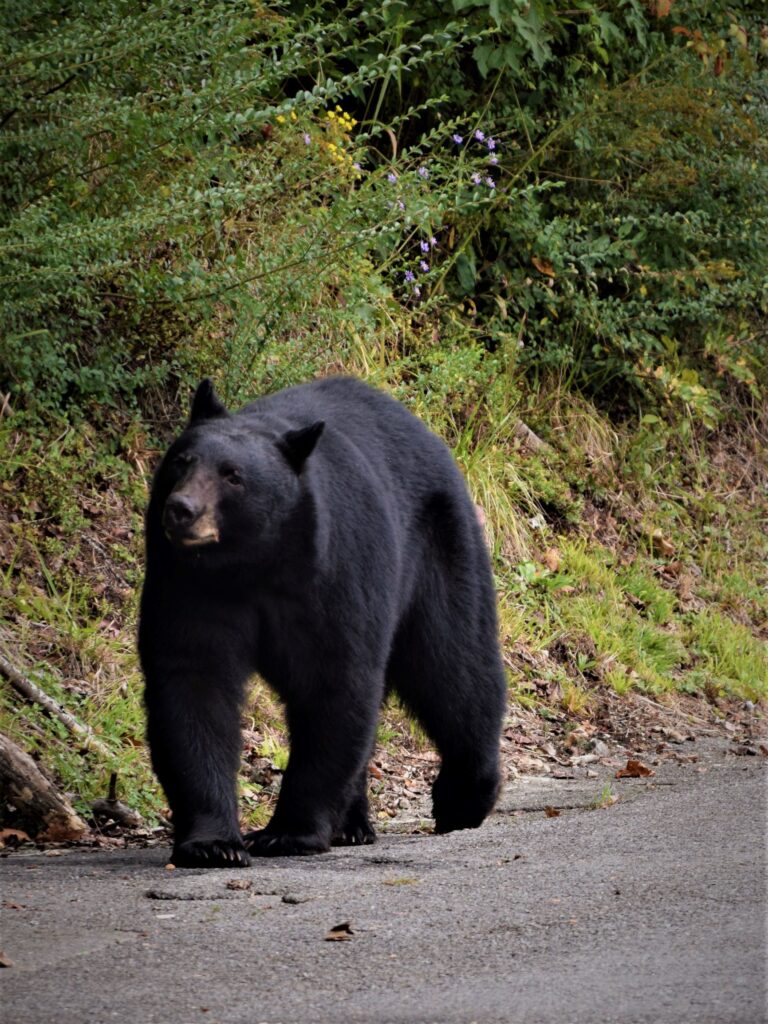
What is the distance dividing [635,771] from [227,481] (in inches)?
120

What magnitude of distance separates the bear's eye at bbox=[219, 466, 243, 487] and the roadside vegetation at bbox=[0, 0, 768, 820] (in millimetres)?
1673

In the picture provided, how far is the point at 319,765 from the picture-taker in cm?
499

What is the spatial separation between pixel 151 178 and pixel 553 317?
4.08 m

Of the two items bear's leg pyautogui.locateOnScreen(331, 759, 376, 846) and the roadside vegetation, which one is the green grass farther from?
bear's leg pyautogui.locateOnScreen(331, 759, 376, 846)

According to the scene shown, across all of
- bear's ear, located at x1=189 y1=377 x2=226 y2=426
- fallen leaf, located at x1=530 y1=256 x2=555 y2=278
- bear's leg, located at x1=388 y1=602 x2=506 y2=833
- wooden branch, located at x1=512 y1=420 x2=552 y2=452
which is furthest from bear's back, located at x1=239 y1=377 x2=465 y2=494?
fallen leaf, located at x1=530 y1=256 x2=555 y2=278

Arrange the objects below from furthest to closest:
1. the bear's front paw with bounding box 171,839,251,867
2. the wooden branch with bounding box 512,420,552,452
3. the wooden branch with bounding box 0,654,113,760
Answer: the wooden branch with bounding box 512,420,552,452 → the wooden branch with bounding box 0,654,113,760 → the bear's front paw with bounding box 171,839,251,867

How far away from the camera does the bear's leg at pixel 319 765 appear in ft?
16.3

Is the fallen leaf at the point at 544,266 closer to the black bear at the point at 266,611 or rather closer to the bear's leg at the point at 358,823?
the black bear at the point at 266,611

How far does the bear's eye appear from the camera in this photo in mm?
4741

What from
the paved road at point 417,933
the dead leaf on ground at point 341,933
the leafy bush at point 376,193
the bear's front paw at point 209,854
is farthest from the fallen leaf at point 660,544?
the dead leaf on ground at point 341,933

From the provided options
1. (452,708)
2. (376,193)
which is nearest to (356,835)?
(452,708)

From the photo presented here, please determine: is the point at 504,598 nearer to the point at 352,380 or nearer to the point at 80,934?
the point at 352,380

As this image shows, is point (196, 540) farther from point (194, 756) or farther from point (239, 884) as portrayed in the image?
point (239, 884)

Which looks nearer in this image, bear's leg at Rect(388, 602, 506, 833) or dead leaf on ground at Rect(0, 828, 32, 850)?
dead leaf on ground at Rect(0, 828, 32, 850)
